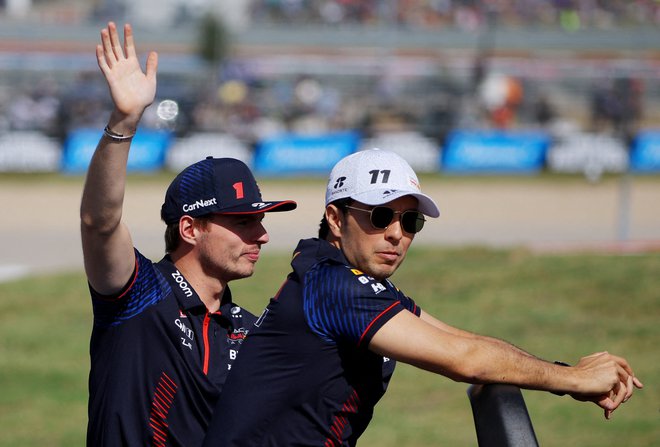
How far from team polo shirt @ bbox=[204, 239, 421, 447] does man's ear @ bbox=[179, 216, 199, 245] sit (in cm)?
98

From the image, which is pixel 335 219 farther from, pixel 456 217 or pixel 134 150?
pixel 134 150

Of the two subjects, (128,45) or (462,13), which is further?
(462,13)

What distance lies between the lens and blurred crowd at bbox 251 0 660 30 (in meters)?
46.2

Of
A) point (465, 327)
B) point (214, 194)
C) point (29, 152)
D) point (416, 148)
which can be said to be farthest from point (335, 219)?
point (29, 152)

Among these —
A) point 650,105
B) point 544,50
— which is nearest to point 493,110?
point 650,105

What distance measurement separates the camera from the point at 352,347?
3162mm

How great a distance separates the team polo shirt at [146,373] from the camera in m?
3.79

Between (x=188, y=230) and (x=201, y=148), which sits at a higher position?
(x=188, y=230)

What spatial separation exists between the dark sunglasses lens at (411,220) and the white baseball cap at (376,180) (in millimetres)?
50

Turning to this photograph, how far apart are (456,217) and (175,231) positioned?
17377 millimetres

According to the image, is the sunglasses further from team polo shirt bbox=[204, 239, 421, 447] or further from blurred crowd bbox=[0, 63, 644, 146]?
blurred crowd bbox=[0, 63, 644, 146]

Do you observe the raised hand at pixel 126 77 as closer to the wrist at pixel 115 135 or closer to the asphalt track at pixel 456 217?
the wrist at pixel 115 135

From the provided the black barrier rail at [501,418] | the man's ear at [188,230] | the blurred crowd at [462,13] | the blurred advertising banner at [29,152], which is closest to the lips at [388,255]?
the black barrier rail at [501,418]

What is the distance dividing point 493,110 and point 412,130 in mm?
2625
